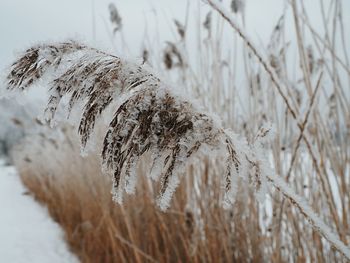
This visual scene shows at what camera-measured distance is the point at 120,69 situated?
44 centimetres

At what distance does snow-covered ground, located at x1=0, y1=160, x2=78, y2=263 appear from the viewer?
2213 mm

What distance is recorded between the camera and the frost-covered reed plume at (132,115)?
43 centimetres

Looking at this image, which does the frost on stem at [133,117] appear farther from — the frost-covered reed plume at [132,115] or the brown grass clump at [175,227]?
the brown grass clump at [175,227]

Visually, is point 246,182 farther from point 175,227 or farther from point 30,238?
point 30,238

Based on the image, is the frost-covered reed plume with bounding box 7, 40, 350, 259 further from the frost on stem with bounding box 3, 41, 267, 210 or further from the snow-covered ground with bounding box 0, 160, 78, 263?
the snow-covered ground with bounding box 0, 160, 78, 263

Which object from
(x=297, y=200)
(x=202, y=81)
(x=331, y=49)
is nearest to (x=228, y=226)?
(x=202, y=81)

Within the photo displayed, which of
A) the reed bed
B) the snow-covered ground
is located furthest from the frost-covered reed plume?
the snow-covered ground

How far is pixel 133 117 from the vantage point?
0.43m

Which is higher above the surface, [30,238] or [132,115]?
[30,238]

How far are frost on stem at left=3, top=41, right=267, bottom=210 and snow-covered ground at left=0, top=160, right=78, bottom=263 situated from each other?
1.91 metres

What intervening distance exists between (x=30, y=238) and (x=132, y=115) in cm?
260

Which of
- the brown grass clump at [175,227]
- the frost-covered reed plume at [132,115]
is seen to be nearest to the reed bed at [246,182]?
the brown grass clump at [175,227]

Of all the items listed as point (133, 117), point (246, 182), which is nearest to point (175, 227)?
point (246, 182)

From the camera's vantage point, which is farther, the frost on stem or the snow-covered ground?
the snow-covered ground
